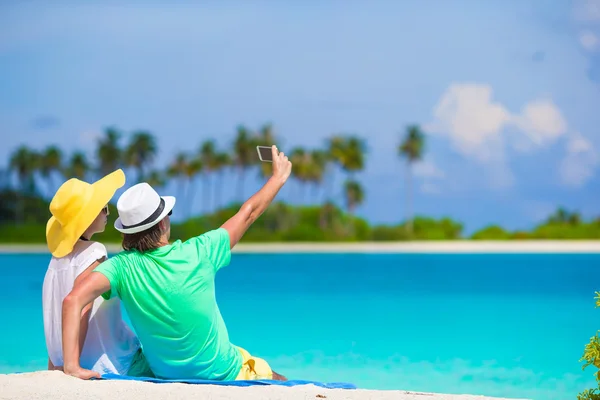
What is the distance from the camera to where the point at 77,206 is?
3.82 meters

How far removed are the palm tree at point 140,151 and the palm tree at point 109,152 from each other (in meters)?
0.75

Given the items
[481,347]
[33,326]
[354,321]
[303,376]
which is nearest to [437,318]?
[354,321]

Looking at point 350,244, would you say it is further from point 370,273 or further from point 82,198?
point 82,198

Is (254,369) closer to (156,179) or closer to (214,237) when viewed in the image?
(214,237)

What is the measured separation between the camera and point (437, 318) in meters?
14.2

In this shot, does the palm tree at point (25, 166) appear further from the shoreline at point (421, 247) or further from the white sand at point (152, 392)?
the white sand at point (152, 392)

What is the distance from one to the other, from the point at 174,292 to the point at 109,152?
60.8 meters

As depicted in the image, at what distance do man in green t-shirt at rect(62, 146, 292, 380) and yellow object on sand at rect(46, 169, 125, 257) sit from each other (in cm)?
20

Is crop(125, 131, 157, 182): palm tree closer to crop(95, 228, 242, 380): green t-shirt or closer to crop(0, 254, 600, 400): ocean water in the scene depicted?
crop(0, 254, 600, 400): ocean water

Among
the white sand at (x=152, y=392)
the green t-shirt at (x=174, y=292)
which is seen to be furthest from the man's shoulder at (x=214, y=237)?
the white sand at (x=152, y=392)

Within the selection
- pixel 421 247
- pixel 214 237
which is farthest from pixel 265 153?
pixel 421 247

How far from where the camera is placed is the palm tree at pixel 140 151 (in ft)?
207

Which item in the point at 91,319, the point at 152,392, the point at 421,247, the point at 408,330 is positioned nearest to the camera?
the point at 152,392

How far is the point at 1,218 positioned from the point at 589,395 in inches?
2361
